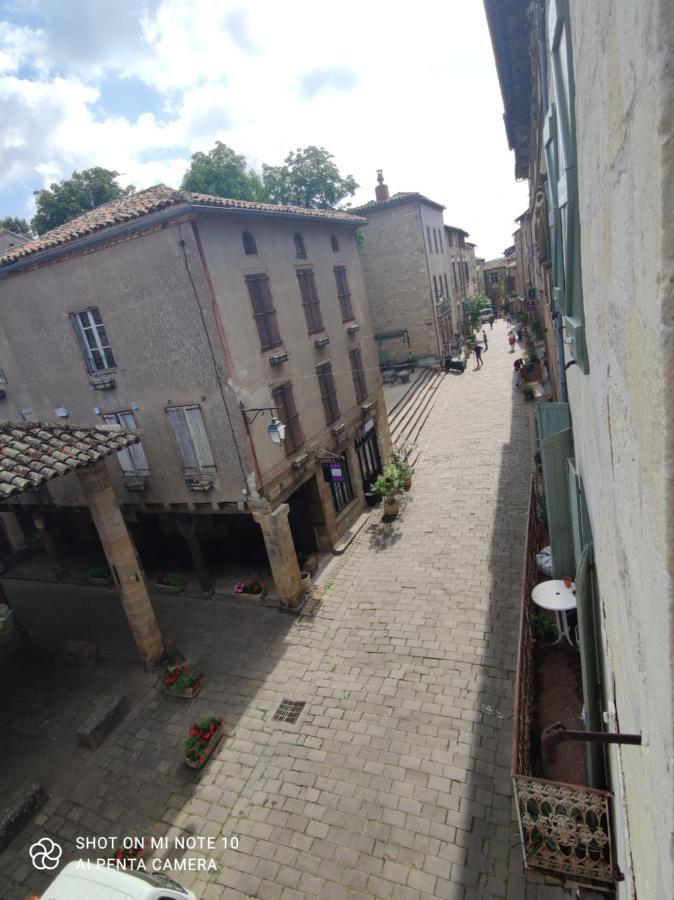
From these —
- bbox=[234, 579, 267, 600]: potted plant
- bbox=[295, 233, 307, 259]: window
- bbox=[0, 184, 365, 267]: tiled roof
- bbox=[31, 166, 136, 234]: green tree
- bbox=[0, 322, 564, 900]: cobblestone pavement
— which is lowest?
bbox=[0, 322, 564, 900]: cobblestone pavement

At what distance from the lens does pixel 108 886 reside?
6.21 m

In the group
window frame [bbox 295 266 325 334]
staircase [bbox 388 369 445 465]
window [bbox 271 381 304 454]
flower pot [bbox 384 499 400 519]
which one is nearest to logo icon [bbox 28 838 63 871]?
window [bbox 271 381 304 454]

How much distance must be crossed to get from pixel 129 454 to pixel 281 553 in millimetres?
5013

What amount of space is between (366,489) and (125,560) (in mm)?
9046

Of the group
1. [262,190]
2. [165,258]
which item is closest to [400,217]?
[262,190]

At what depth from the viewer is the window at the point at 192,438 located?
1198 centimetres

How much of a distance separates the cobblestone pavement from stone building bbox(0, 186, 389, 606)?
2012mm

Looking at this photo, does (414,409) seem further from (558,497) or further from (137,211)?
(137,211)

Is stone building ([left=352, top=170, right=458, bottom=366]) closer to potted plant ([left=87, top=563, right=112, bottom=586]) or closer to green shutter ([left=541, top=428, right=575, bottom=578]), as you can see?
potted plant ([left=87, top=563, right=112, bottom=586])

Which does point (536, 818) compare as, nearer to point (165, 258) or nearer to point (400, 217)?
point (165, 258)

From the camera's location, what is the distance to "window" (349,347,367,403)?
17281mm

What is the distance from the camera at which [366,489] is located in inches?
703

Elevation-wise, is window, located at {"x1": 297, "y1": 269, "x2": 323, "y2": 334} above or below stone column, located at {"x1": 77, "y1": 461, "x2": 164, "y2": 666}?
above

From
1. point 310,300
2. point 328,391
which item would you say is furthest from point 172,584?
point 310,300
